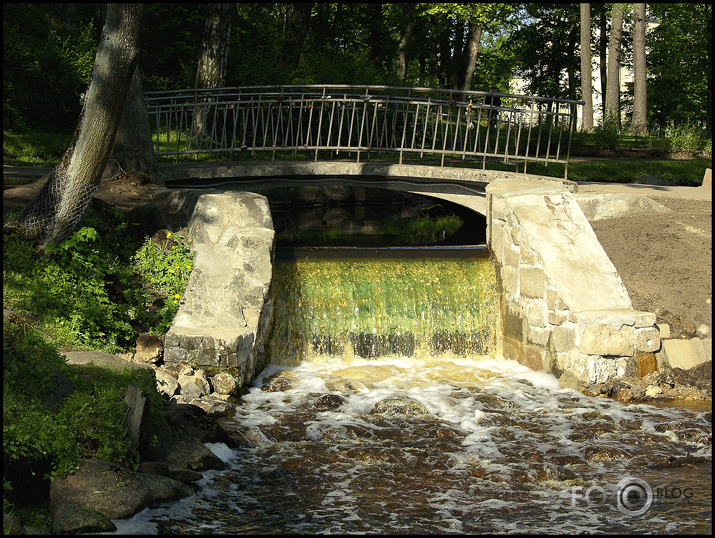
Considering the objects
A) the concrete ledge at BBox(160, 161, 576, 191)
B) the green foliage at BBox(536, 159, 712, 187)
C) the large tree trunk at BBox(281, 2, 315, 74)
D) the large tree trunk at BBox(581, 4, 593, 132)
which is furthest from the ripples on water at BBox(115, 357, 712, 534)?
the large tree trunk at BBox(581, 4, 593, 132)

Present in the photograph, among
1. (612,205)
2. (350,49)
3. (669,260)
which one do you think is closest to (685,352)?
(669,260)

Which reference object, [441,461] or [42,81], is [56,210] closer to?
[441,461]

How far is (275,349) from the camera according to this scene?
1024 cm

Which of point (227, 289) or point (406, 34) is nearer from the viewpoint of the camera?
point (227, 289)

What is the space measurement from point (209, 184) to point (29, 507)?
9.70 m

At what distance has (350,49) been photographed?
1356 inches

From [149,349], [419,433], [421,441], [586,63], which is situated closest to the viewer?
[421,441]

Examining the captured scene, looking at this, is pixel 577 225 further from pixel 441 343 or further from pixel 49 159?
pixel 49 159

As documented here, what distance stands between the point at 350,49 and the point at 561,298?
88.4 ft

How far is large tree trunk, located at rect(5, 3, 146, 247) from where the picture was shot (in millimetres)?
9508

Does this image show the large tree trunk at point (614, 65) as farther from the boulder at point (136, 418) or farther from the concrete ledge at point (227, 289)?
the boulder at point (136, 418)

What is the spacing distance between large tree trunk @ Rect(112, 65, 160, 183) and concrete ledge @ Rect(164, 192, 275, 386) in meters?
2.34

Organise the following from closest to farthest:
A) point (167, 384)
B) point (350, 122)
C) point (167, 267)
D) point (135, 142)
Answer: point (167, 384) < point (167, 267) < point (135, 142) < point (350, 122)

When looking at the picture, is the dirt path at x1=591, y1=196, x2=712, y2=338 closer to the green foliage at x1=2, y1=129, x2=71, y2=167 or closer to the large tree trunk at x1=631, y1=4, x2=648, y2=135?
the green foliage at x1=2, y1=129, x2=71, y2=167
